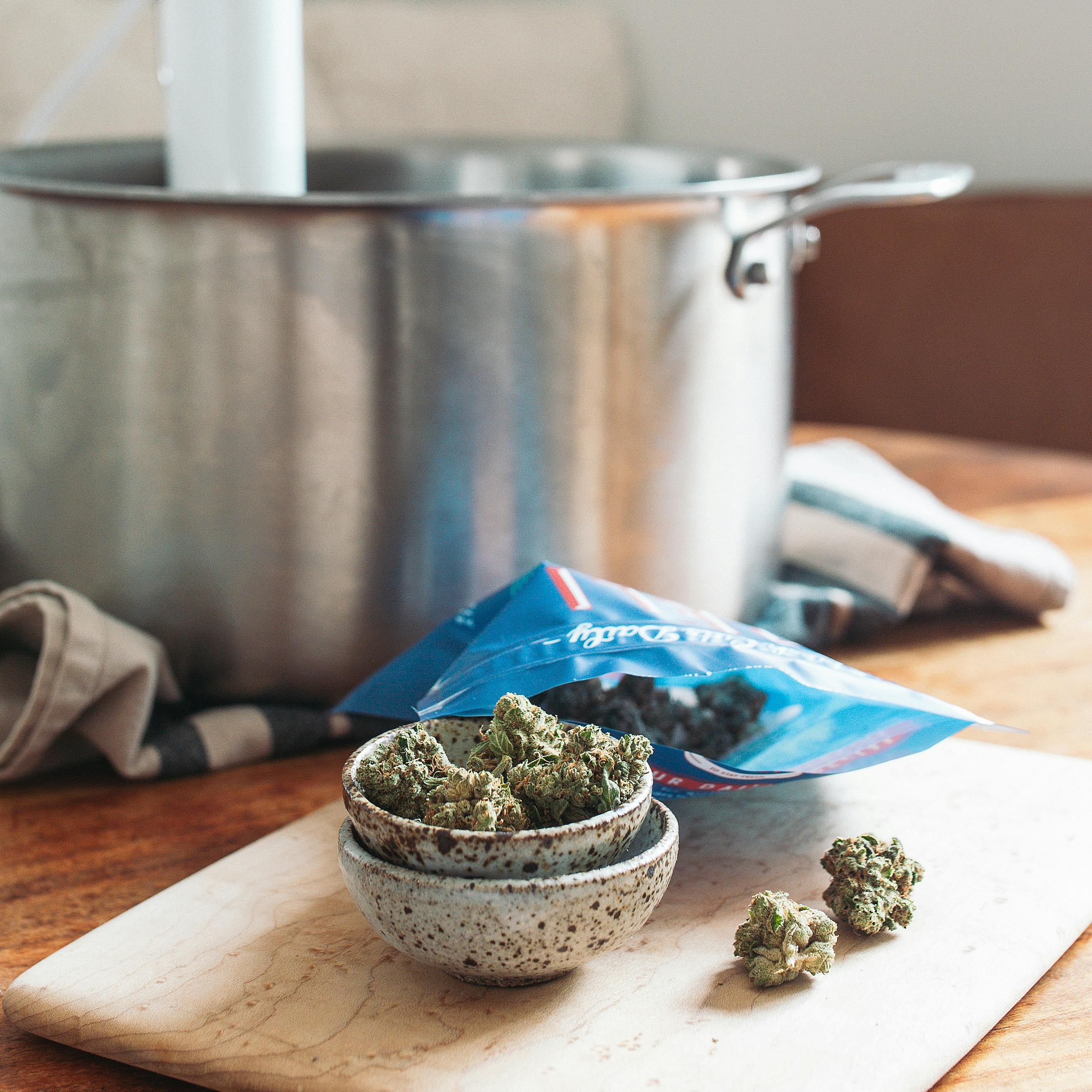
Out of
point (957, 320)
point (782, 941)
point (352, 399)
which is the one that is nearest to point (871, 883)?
Result: point (782, 941)

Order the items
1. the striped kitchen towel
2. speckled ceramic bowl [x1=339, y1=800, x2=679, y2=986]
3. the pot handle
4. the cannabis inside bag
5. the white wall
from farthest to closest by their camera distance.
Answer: the white wall, the striped kitchen towel, the pot handle, the cannabis inside bag, speckled ceramic bowl [x1=339, y1=800, x2=679, y2=986]

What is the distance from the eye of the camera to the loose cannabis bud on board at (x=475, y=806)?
0.36 meters

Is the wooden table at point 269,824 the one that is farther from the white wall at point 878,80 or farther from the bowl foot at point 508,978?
the white wall at point 878,80

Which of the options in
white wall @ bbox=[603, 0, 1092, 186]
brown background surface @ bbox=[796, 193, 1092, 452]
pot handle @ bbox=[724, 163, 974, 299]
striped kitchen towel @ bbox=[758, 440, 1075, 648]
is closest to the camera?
pot handle @ bbox=[724, 163, 974, 299]

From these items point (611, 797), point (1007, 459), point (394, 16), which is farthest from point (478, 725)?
point (394, 16)

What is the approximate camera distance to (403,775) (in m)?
0.39

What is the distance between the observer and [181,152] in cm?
67

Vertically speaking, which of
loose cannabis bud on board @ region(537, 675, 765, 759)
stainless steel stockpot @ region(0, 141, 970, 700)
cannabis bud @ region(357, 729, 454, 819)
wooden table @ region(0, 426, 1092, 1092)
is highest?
stainless steel stockpot @ region(0, 141, 970, 700)

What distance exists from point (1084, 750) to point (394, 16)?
4.88 ft

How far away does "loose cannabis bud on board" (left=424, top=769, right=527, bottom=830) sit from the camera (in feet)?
1.20

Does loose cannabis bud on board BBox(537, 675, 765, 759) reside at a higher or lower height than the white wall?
lower

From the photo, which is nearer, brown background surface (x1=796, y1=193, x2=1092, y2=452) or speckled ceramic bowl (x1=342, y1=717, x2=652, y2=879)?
speckled ceramic bowl (x1=342, y1=717, x2=652, y2=879)

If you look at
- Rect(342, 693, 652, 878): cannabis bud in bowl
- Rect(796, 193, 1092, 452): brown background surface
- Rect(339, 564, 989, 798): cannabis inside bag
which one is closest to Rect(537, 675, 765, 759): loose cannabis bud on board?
Rect(339, 564, 989, 798): cannabis inside bag

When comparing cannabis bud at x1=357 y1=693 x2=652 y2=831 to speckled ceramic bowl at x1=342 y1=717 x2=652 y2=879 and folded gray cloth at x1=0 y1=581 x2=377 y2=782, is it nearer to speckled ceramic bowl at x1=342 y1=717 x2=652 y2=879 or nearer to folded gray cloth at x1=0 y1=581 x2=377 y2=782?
speckled ceramic bowl at x1=342 y1=717 x2=652 y2=879
